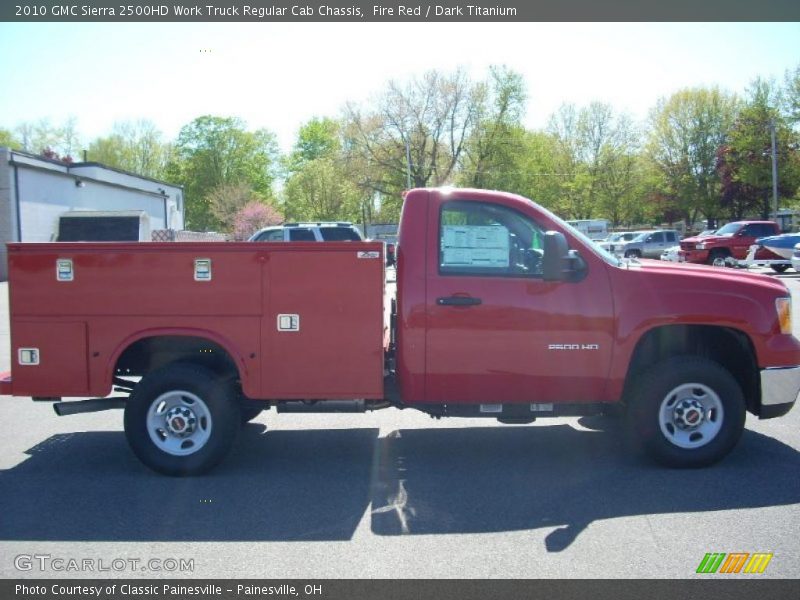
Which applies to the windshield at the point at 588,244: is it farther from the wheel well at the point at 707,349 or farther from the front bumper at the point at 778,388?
the front bumper at the point at 778,388

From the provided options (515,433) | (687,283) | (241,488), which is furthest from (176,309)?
(687,283)

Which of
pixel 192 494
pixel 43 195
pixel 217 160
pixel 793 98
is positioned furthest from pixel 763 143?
pixel 217 160

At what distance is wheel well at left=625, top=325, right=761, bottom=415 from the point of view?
232 inches

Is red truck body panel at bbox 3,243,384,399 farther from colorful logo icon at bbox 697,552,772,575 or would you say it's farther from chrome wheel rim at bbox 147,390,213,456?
colorful logo icon at bbox 697,552,772,575

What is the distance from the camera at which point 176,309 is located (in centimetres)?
564

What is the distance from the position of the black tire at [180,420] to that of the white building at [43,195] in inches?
1050

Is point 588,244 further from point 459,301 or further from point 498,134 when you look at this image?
point 498,134

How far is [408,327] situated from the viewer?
5.62 m

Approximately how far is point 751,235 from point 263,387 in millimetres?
29372

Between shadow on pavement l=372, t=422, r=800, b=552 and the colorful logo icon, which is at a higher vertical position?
shadow on pavement l=372, t=422, r=800, b=552

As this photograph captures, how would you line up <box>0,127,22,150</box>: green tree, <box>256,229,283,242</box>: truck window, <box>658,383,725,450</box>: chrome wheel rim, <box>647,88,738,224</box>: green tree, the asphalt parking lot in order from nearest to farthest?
1. the asphalt parking lot
2. <box>658,383,725,450</box>: chrome wheel rim
3. <box>256,229,283,242</box>: truck window
4. <box>647,88,738,224</box>: green tree
5. <box>0,127,22,150</box>: green tree

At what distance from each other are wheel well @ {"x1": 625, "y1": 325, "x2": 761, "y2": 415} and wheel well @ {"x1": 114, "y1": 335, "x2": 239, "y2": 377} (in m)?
3.36
